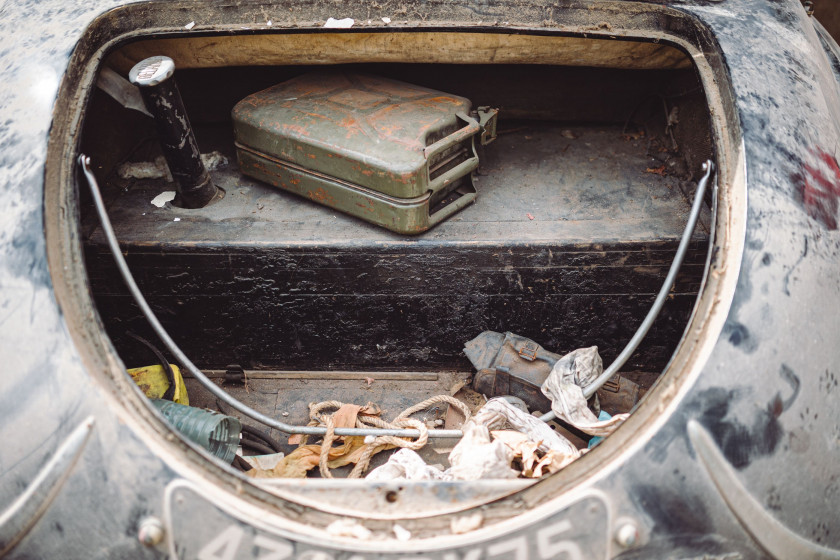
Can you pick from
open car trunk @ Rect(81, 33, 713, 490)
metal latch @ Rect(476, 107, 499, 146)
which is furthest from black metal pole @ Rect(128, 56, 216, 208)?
metal latch @ Rect(476, 107, 499, 146)

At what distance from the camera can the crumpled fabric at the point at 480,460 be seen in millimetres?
1292

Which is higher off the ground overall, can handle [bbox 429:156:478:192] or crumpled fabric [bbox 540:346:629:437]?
can handle [bbox 429:156:478:192]

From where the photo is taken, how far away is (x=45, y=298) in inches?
44.4

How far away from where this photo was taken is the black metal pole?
Answer: 1.62 m

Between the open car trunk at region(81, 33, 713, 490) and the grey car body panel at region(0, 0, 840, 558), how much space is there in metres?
0.47

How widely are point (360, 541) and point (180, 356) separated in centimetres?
62

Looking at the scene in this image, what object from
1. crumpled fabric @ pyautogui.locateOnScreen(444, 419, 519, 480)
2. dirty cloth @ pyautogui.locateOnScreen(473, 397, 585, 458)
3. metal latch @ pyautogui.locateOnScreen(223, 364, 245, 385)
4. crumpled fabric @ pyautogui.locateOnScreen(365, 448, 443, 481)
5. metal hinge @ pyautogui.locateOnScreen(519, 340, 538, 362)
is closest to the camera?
crumpled fabric @ pyautogui.locateOnScreen(444, 419, 519, 480)

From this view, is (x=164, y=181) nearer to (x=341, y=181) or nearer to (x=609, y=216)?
(x=341, y=181)

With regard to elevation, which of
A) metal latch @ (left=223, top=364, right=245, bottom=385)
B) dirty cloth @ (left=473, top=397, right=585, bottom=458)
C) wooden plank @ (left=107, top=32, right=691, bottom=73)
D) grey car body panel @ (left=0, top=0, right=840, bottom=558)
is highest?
wooden plank @ (left=107, top=32, right=691, bottom=73)

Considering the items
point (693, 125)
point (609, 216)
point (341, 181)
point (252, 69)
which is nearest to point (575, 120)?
point (693, 125)

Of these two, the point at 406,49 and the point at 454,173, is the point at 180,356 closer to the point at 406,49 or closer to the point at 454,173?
the point at 454,173

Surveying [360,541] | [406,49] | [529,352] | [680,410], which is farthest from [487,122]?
[360,541]

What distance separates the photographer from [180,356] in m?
1.38

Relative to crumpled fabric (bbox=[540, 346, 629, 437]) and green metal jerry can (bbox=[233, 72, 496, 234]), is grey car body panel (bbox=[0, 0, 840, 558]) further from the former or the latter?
green metal jerry can (bbox=[233, 72, 496, 234])
